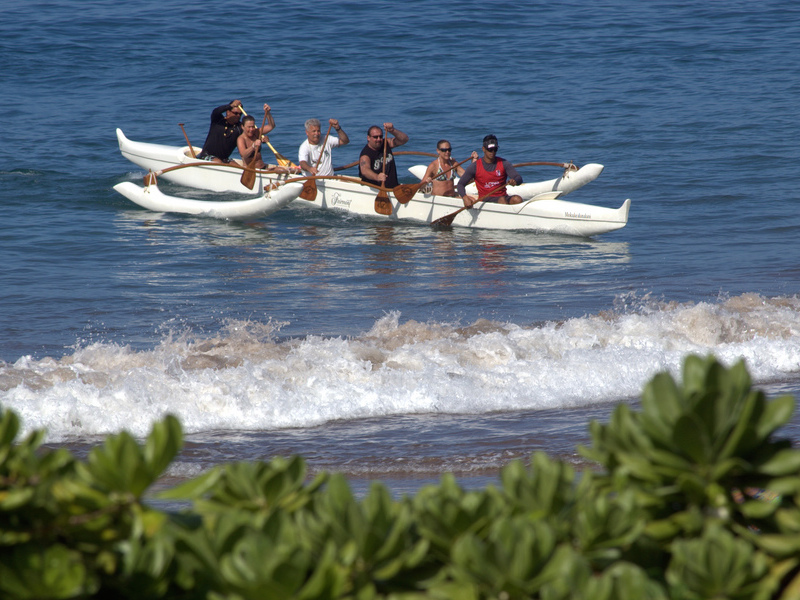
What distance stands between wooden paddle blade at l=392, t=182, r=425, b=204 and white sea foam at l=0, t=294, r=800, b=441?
17.7 feet

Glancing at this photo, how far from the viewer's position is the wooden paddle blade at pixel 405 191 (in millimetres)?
13087

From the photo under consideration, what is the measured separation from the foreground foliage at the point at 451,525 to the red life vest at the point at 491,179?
11558 mm

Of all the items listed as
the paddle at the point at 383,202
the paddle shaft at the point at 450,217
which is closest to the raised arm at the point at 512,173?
the paddle shaft at the point at 450,217

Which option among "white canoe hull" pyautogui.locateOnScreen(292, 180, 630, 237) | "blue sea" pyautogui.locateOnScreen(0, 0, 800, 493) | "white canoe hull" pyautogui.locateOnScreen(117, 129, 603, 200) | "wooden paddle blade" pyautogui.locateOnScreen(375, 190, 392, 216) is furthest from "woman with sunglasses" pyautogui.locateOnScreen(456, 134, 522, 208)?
"wooden paddle blade" pyautogui.locateOnScreen(375, 190, 392, 216)

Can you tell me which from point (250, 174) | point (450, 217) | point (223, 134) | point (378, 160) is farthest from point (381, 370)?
point (223, 134)

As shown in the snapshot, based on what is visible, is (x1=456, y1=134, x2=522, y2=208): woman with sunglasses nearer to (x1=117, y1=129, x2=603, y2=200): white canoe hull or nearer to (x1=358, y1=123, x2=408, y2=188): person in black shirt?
(x1=117, y1=129, x2=603, y2=200): white canoe hull

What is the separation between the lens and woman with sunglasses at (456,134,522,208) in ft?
41.8

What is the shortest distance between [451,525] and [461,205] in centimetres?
1186

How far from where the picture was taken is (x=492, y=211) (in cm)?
1295

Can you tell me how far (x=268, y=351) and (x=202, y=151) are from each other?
9050 millimetres

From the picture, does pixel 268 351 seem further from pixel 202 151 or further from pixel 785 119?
pixel 785 119

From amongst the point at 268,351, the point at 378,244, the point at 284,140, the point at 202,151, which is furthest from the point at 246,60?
the point at 268,351

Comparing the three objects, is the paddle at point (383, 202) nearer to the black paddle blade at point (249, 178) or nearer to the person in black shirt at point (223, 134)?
the black paddle blade at point (249, 178)

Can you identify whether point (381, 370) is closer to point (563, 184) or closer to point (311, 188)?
point (311, 188)
